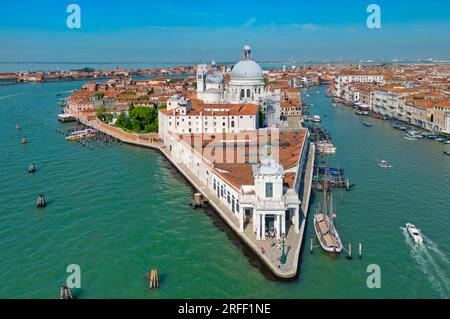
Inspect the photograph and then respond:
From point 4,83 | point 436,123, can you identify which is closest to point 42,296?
point 436,123

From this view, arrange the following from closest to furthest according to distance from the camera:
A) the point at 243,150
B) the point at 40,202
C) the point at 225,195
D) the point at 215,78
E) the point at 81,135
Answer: the point at 225,195
the point at 40,202
the point at 243,150
the point at 81,135
the point at 215,78

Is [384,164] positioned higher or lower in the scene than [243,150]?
lower

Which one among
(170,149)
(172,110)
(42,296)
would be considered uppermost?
(172,110)

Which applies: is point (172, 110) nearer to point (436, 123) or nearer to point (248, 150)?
point (248, 150)

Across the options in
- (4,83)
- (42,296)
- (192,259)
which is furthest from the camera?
(4,83)

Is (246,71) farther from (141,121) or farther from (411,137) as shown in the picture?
(411,137)

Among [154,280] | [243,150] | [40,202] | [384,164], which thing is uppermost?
[243,150]

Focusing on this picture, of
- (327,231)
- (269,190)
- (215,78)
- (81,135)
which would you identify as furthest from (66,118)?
(327,231)
